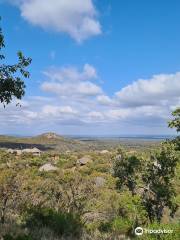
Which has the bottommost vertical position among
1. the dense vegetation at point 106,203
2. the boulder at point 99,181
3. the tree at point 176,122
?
the boulder at point 99,181

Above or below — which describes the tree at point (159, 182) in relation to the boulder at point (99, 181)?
above

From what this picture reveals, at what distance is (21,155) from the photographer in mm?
95062

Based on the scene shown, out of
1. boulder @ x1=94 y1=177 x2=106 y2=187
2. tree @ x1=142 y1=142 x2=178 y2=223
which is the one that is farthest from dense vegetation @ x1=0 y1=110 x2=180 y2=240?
boulder @ x1=94 y1=177 x2=106 y2=187

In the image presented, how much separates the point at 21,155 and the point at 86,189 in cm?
6432

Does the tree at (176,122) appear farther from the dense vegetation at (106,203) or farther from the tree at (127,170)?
the tree at (127,170)

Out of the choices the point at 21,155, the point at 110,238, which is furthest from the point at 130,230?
the point at 21,155

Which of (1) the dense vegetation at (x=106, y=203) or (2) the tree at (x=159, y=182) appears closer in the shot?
(1) the dense vegetation at (x=106, y=203)

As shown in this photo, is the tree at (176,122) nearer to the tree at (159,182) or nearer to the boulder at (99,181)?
the tree at (159,182)

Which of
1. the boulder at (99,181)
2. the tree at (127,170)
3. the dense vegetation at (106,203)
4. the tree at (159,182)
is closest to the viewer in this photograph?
the dense vegetation at (106,203)

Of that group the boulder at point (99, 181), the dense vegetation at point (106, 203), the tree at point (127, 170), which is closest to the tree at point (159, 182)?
the dense vegetation at point (106, 203)

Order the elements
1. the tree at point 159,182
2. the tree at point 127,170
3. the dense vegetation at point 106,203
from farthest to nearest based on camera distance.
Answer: the tree at point 127,170, the tree at point 159,182, the dense vegetation at point 106,203

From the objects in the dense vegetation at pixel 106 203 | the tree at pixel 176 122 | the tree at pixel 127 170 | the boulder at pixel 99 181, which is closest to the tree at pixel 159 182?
the dense vegetation at pixel 106 203

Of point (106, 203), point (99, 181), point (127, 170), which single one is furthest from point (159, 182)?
point (99, 181)

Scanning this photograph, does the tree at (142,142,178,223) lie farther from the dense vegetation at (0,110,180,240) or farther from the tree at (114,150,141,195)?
the tree at (114,150,141,195)
